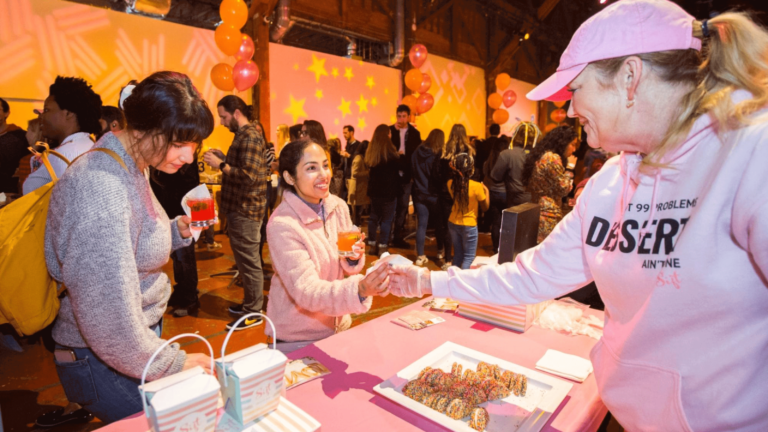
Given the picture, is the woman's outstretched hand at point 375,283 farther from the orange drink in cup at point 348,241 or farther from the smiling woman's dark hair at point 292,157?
the smiling woman's dark hair at point 292,157

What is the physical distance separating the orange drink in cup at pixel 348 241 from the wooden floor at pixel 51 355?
3.96ft

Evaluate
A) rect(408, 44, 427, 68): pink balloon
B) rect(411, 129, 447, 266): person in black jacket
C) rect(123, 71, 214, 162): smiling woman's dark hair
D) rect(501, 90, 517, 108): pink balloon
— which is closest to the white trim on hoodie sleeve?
rect(123, 71, 214, 162): smiling woman's dark hair

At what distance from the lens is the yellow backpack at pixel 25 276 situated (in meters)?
1.34

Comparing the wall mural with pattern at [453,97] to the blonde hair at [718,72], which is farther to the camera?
the wall mural with pattern at [453,97]

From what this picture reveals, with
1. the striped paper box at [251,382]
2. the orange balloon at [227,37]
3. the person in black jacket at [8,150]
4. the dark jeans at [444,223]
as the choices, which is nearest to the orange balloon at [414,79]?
the orange balloon at [227,37]

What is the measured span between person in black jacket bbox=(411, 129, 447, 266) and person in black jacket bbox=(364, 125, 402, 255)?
32cm

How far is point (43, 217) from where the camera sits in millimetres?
1439

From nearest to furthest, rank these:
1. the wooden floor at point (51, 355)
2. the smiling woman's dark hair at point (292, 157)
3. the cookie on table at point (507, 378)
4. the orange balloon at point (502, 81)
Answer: the cookie on table at point (507, 378), the smiling woman's dark hair at point (292, 157), the wooden floor at point (51, 355), the orange balloon at point (502, 81)

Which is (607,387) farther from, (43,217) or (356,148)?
(356,148)

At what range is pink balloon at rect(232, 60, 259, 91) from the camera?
5906mm

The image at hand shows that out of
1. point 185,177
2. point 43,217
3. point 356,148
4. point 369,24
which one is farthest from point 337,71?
point 43,217

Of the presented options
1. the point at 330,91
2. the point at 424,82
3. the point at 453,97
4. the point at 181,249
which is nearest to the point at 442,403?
the point at 181,249

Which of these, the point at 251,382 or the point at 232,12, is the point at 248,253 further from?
the point at 232,12

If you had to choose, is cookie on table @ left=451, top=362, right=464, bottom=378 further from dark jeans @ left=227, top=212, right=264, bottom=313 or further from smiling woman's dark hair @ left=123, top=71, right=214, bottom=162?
dark jeans @ left=227, top=212, right=264, bottom=313
